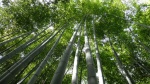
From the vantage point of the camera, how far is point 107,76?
9.50 meters

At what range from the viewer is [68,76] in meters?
9.85

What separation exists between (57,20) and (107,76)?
4.33 metres

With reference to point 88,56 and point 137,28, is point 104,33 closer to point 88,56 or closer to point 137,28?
point 137,28

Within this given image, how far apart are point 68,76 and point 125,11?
18.7 feet

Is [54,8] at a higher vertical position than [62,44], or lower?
higher

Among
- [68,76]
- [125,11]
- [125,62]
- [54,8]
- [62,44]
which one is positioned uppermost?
[54,8]

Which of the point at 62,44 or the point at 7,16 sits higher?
the point at 7,16

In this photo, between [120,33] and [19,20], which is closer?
[19,20]

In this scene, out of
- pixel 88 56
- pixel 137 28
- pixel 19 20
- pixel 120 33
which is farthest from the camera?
pixel 137 28

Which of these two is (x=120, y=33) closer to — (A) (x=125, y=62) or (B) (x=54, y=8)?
(A) (x=125, y=62)

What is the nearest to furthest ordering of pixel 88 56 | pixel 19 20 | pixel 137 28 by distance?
pixel 88 56 < pixel 19 20 < pixel 137 28

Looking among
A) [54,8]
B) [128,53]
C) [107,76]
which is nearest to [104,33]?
[128,53]

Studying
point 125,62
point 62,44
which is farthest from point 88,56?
point 62,44

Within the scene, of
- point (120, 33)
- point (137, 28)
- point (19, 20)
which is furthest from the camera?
point (137, 28)
